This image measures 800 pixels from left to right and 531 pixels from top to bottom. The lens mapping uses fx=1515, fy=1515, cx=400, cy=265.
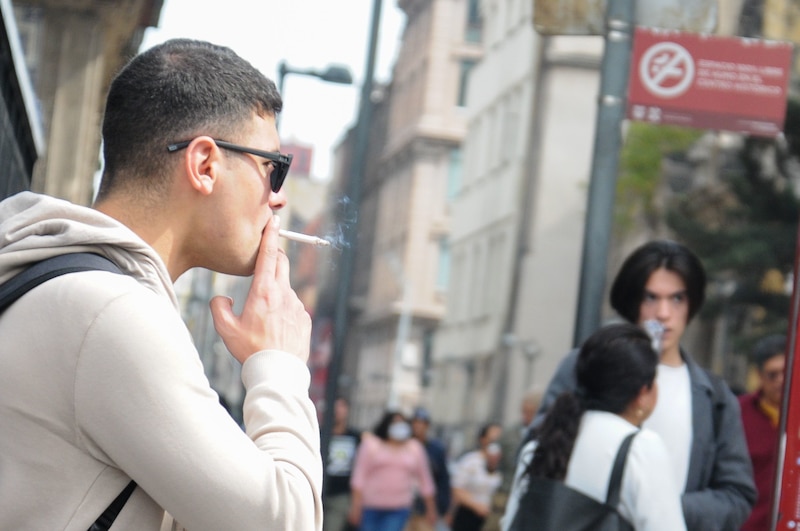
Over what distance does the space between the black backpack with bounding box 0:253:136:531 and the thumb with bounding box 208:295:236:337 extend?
27 cm

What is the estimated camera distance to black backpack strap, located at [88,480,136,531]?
2039 millimetres

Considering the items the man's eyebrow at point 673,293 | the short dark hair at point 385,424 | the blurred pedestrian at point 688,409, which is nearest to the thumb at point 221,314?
the blurred pedestrian at point 688,409

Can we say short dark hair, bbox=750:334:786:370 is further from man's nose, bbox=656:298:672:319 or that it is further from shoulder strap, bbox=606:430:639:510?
shoulder strap, bbox=606:430:639:510

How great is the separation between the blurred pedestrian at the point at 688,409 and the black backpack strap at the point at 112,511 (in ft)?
9.49

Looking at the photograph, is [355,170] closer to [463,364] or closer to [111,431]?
[111,431]

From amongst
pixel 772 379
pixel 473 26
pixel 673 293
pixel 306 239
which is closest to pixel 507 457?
pixel 772 379

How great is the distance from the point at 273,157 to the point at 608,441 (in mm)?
2331

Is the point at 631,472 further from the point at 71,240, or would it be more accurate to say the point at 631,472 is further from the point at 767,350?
the point at 767,350

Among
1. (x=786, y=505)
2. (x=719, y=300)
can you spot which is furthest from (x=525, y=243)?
(x=786, y=505)

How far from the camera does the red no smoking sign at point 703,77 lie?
650 centimetres

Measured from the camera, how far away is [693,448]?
4.87m

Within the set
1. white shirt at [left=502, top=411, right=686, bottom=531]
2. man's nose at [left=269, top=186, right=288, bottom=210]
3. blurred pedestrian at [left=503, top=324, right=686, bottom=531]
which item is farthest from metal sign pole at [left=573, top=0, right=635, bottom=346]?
man's nose at [left=269, top=186, right=288, bottom=210]

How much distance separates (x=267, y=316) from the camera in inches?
92.4

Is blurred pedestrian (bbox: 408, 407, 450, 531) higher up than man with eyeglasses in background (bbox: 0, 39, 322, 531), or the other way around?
man with eyeglasses in background (bbox: 0, 39, 322, 531)
